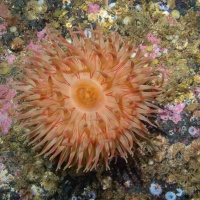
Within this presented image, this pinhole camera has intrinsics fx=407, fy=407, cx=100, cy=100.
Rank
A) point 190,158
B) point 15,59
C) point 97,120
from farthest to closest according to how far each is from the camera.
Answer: point 15,59, point 190,158, point 97,120

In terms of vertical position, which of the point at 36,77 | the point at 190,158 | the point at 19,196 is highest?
the point at 36,77

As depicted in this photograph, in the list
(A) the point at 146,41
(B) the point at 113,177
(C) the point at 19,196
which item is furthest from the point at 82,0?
(C) the point at 19,196

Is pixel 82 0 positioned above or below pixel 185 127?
above

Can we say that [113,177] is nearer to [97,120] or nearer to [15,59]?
[97,120]

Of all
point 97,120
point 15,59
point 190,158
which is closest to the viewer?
point 97,120
